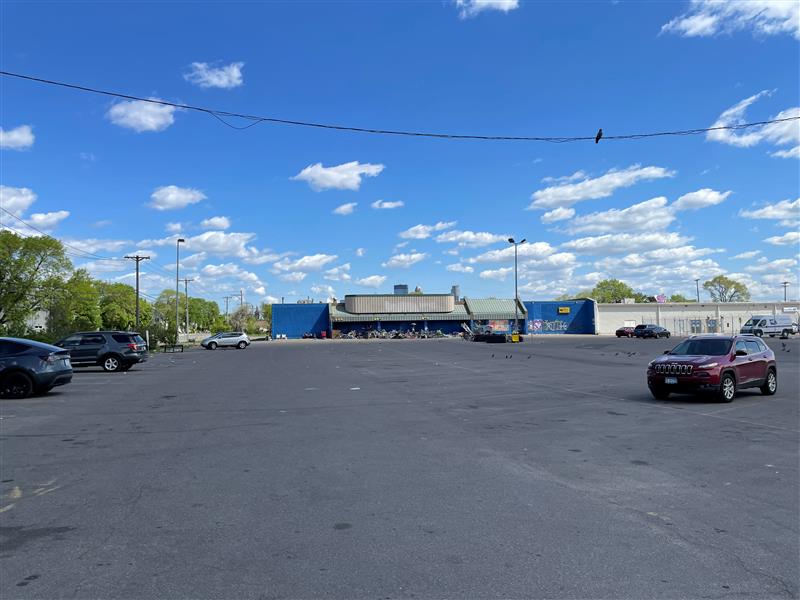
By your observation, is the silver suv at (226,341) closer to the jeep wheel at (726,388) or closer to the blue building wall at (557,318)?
the jeep wheel at (726,388)

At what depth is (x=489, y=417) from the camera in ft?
38.4

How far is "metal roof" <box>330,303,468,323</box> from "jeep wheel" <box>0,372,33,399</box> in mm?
70329

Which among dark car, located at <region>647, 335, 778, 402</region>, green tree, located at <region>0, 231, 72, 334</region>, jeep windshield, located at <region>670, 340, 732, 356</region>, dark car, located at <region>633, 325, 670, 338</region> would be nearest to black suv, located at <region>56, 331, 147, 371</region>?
dark car, located at <region>647, 335, 778, 402</region>

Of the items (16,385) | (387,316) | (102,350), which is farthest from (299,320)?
(16,385)

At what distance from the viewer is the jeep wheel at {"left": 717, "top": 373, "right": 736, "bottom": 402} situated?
13.5m

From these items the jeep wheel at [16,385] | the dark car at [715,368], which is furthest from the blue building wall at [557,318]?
the jeep wheel at [16,385]

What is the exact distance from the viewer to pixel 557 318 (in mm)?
92250

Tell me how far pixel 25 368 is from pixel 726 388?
17041mm

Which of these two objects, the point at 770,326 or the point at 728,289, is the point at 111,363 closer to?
the point at 770,326

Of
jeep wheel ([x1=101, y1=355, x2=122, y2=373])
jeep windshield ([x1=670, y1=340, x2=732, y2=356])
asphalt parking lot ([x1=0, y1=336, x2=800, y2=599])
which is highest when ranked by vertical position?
jeep windshield ([x1=670, y1=340, x2=732, y2=356])

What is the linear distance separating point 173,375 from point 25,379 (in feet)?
26.7

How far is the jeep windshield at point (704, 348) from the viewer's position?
14133 mm

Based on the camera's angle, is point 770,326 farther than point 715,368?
Yes

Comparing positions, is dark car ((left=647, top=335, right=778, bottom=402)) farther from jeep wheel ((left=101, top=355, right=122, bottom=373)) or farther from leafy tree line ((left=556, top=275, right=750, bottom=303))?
leafy tree line ((left=556, top=275, right=750, bottom=303))
